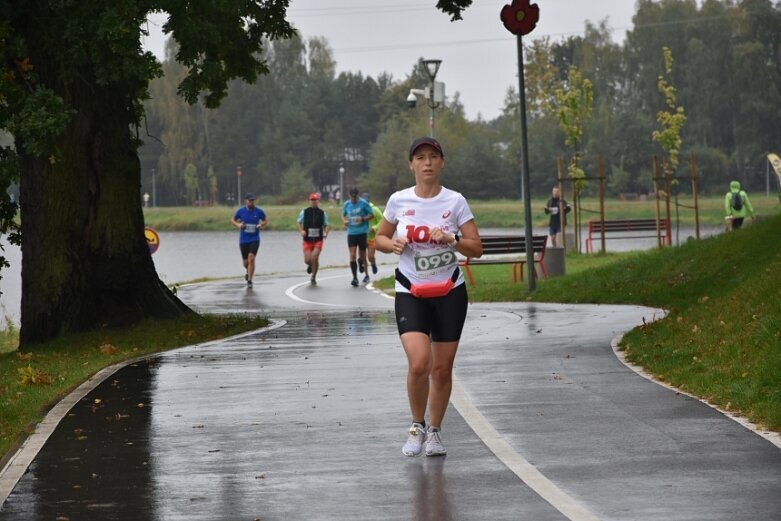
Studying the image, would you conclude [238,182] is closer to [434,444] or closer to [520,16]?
[520,16]

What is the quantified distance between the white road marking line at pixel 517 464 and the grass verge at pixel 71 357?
2837 millimetres

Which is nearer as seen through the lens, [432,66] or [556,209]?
[432,66]

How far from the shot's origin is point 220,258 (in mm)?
71000

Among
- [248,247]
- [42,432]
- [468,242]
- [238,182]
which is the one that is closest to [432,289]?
[468,242]

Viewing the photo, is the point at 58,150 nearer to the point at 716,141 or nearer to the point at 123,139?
the point at 123,139

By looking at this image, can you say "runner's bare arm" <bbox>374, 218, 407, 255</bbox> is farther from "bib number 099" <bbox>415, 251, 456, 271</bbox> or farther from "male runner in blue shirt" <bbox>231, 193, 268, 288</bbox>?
"male runner in blue shirt" <bbox>231, 193, 268, 288</bbox>

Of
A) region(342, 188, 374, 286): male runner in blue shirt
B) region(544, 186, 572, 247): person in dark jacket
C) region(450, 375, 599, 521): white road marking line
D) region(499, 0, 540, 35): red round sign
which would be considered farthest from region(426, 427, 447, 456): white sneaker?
region(544, 186, 572, 247): person in dark jacket

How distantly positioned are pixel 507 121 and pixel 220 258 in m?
79.2

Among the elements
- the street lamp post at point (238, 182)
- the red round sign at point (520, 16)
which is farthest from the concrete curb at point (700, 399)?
the street lamp post at point (238, 182)

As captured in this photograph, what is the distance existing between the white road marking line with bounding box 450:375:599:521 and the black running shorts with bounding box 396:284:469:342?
712mm

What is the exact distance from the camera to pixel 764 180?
126312 millimetres

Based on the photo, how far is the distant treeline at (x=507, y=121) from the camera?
116 m

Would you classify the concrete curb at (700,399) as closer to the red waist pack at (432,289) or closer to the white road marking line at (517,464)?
the white road marking line at (517,464)

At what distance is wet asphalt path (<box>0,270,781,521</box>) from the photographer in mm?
7711
